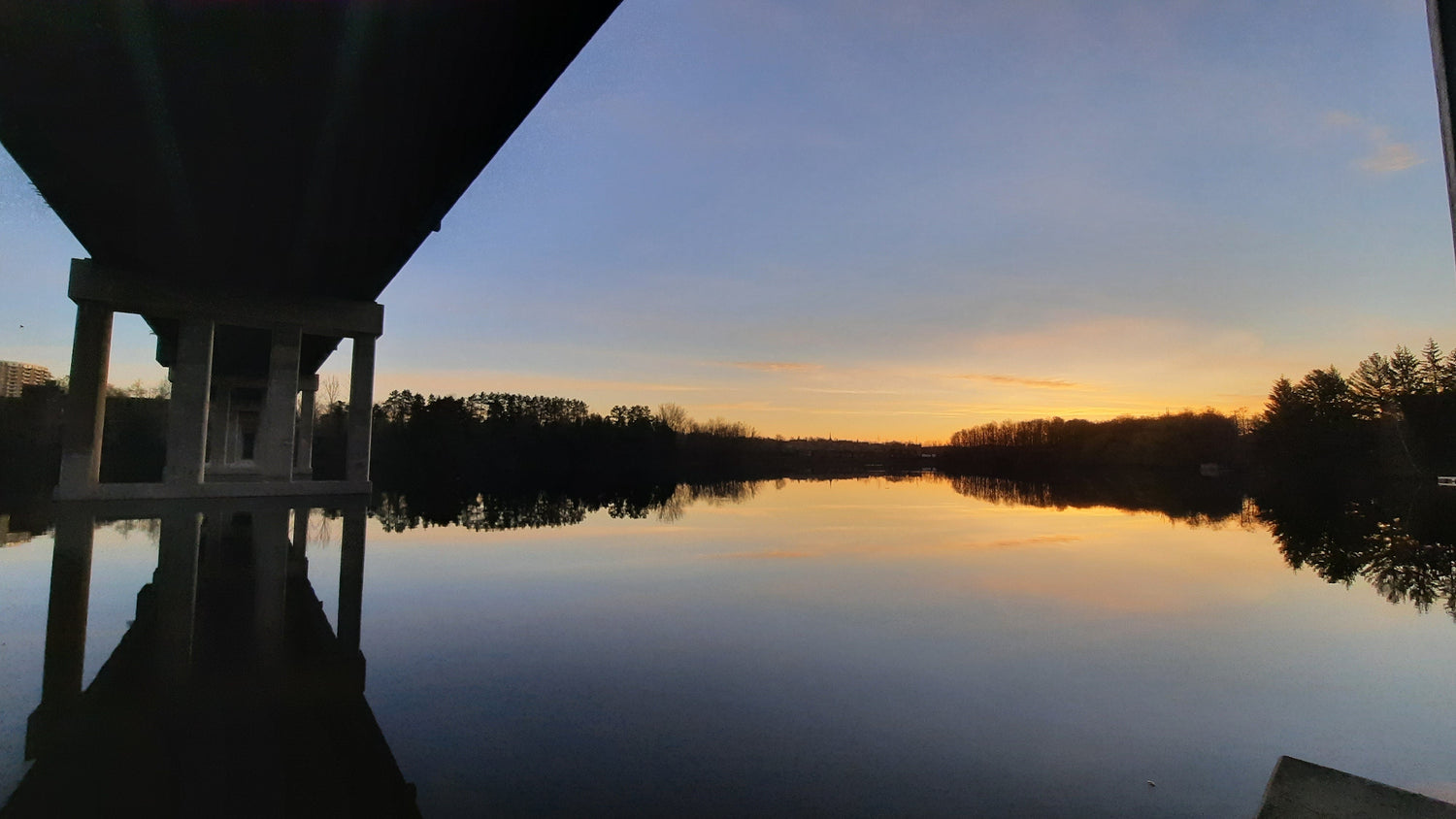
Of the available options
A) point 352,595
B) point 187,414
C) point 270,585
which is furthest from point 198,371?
point 352,595

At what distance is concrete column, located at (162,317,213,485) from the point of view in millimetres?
25422

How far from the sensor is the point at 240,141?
1405cm

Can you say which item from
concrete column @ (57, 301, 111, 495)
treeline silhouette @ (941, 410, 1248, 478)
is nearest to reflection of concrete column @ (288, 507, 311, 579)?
concrete column @ (57, 301, 111, 495)

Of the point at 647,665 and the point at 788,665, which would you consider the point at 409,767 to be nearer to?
the point at 647,665

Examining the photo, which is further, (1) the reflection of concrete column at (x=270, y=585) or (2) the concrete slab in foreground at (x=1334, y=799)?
(1) the reflection of concrete column at (x=270, y=585)

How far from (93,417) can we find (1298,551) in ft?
117

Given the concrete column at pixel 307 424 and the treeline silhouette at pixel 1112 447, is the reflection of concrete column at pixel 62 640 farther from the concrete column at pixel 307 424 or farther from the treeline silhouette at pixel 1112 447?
the treeline silhouette at pixel 1112 447

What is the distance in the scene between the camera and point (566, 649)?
779 cm

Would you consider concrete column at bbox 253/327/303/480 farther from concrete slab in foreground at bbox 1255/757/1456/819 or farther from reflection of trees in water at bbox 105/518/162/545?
concrete slab in foreground at bbox 1255/757/1456/819

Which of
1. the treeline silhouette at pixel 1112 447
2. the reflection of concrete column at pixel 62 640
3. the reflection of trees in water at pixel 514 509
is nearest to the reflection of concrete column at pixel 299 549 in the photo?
the reflection of trees in water at pixel 514 509

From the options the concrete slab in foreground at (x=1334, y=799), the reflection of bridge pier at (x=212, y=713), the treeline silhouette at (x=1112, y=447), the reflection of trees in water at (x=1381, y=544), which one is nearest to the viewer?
the concrete slab in foreground at (x=1334, y=799)

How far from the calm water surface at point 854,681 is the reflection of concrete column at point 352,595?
178 mm

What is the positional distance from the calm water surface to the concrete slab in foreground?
0.83 ft

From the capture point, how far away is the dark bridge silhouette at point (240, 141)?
10.2 metres
